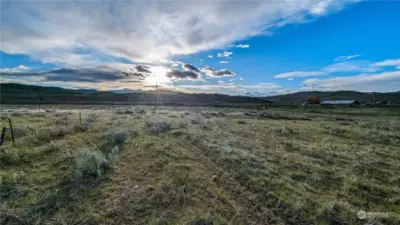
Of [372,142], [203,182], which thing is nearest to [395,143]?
[372,142]

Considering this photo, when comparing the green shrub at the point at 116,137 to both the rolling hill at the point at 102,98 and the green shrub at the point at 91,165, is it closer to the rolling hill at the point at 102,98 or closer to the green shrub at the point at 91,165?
the green shrub at the point at 91,165

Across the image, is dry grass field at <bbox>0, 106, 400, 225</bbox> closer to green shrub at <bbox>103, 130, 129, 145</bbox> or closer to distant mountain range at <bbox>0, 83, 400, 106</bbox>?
green shrub at <bbox>103, 130, 129, 145</bbox>

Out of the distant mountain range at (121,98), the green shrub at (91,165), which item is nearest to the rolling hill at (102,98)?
the distant mountain range at (121,98)

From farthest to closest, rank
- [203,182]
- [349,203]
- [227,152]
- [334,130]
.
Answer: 1. [334,130]
2. [227,152]
3. [203,182]
4. [349,203]

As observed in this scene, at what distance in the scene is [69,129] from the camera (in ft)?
37.0

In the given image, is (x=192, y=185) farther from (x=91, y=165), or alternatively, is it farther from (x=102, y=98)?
(x=102, y=98)

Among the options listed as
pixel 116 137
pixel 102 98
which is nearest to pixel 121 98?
pixel 102 98

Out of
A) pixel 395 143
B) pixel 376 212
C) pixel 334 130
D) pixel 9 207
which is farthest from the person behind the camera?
pixel 334 130

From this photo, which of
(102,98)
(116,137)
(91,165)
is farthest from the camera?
(102,98)

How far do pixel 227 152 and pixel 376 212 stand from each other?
4879 mm

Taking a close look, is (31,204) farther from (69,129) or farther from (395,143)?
(395,143)

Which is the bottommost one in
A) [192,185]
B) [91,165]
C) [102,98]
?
[192,185]

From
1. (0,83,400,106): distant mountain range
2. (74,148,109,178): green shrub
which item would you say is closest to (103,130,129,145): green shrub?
(74,148,109,178): green shrub

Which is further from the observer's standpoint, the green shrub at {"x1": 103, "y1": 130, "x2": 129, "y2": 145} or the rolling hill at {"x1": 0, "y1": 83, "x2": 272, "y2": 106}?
the rolling hill at {"x1": 0, "y1": 83, "x2": 272, "y2": 106}
